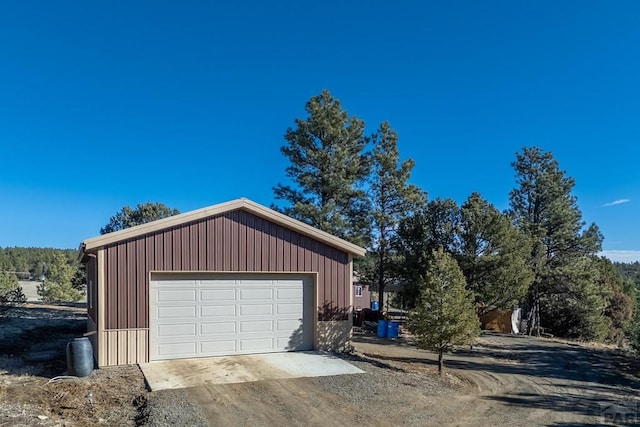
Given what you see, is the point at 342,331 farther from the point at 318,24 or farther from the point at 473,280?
the point at 318,24

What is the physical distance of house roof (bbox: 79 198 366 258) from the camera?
9570mm

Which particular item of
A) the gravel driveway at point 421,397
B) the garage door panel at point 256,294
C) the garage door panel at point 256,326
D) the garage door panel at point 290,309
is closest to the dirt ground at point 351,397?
the gravel driveway at point 421,397

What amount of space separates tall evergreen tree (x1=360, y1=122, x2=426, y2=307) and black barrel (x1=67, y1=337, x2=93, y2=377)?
13473 mm

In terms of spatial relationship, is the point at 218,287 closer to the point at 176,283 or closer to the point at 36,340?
the point at 176,283

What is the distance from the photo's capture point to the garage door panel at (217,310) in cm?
1062

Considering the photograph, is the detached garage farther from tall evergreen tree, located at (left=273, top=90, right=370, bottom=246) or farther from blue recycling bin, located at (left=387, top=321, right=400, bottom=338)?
tall evergreen tree, located at (left=273, top=90, right=370, bottom=246)

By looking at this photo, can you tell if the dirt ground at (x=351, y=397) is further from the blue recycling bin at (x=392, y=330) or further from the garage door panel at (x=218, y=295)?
the blue recycling bin at (x=392, y=330)

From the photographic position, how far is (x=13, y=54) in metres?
14.1

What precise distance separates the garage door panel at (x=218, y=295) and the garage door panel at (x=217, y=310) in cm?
17

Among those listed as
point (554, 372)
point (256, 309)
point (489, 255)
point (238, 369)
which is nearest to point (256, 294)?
point (256, 309)

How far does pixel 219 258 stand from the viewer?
1072 cm

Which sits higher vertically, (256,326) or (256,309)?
(256,309)

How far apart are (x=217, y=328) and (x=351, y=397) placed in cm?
421

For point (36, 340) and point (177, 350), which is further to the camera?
point (36, 340)
